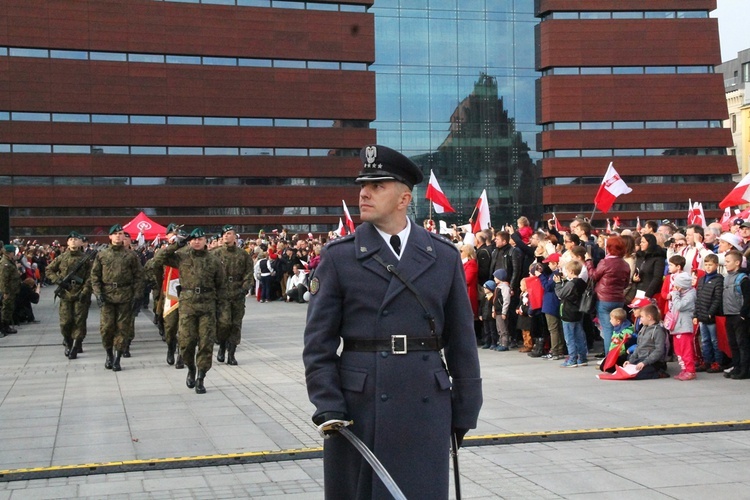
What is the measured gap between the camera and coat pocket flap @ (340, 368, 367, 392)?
378 centimetres

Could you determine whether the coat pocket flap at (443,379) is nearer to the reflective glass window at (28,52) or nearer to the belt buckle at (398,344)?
the belt buckle at (398,344)

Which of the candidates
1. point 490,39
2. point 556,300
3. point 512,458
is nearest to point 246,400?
point 512,458

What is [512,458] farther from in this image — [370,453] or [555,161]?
[555,161]

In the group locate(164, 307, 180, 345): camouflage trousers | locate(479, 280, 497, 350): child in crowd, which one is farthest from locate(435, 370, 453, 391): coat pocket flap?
locate(479, 280, 497, 350): child in crowd

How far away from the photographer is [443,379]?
12.7ft

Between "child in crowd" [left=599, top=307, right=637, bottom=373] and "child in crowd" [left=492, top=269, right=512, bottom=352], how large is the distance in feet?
8.84

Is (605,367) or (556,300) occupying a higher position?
(556,300)

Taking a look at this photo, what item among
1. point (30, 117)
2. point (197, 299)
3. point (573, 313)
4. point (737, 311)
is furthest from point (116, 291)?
point (30, 117)

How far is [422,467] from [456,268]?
2.86 ft

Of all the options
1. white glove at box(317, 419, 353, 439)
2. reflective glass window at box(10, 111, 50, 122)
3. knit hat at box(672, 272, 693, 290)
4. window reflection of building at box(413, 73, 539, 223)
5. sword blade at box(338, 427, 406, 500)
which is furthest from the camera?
window reflection of building at box(413, 73, 539, 223)

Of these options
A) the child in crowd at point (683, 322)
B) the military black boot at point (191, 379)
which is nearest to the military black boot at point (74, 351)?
the military black boot at point (191, 379)

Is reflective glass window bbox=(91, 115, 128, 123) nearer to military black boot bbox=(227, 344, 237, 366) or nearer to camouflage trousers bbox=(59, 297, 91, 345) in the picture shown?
camouflage trousers bbox=(59, 297, 91, 345)

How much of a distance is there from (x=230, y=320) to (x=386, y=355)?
981cm

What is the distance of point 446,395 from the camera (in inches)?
154
